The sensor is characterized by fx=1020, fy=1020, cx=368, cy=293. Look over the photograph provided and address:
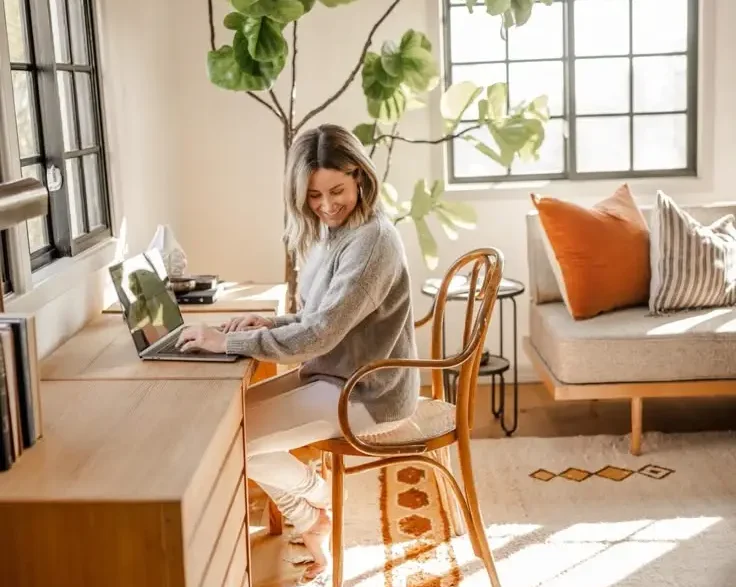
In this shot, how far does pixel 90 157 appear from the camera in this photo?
3164 millimetres

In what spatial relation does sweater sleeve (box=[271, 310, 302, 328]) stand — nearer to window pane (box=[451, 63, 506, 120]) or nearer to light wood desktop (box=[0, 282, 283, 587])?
light wood desktop (box=[0, 282, 283, 587])

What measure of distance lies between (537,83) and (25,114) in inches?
99.6

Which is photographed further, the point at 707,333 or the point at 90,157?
the point at 707,333

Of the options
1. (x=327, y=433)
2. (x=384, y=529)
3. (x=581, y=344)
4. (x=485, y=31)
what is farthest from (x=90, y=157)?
(x=485, y=31)

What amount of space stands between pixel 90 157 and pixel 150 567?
6.24ft

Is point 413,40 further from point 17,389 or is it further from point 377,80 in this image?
point 17,389

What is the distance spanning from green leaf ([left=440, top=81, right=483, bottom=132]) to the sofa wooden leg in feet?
4.07

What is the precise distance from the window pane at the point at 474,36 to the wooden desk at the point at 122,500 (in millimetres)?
2918

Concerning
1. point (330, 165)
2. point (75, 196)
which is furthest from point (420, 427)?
point (75, 196)

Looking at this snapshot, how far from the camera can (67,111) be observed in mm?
3031

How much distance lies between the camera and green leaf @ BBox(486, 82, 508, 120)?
380 cm

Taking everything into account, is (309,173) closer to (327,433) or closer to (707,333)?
(327,433)

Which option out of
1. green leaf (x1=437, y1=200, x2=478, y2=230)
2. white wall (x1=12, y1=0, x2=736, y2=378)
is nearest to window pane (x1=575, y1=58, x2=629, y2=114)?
white wall (x1=12, y1=0, x2=736, y2=378)

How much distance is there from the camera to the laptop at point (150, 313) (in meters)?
2.42
